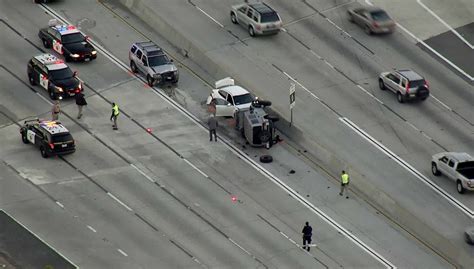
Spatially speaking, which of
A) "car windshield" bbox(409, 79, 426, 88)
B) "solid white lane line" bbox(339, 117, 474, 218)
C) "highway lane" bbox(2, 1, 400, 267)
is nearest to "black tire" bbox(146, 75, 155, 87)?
"highway lane" bbox(2, 1, 400, 267)

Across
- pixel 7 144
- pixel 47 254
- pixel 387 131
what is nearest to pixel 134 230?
pixel 47 254

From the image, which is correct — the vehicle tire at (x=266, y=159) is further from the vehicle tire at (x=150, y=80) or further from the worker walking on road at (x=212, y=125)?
the vehicle tire at (x=150, y=80)

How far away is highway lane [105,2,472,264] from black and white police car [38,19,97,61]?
24.4 feet

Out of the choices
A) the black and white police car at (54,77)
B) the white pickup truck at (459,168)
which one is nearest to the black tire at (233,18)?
the black and white police car at (54,77)

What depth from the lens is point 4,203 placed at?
260 feet

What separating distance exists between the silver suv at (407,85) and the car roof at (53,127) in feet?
69.4

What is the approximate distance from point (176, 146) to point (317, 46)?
1555 cm

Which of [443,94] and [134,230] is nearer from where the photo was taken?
[134,230]

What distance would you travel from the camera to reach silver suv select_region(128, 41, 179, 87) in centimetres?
9112

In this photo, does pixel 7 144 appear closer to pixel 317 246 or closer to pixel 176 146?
pixel 176 146

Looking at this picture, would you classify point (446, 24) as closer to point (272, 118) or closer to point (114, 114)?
point (272, 118)

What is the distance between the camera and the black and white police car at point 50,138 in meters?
82.8

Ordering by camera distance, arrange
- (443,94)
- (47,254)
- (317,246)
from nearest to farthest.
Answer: (47,254), (317,246), (443,94)

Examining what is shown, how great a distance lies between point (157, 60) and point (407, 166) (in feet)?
55.5
